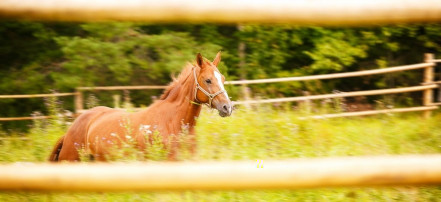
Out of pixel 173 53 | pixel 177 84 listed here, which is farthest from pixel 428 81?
pixel 177 84

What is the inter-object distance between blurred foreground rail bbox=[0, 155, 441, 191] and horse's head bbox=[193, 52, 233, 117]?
369cm

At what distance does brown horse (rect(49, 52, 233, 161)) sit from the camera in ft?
14.4

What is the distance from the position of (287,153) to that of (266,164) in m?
3.53

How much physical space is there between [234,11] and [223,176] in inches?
15.5

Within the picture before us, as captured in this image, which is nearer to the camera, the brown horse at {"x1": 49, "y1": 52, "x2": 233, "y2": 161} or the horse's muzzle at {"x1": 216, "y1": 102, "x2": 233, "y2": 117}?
the brown horse at {"x1": 49, "y1": 52, "x2": 233, "y2": 161}

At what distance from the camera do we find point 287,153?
4.55 meters

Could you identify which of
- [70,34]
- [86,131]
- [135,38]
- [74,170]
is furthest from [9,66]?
[74,170]

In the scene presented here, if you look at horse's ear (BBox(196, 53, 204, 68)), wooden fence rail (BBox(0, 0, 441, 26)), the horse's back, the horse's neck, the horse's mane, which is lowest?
the horse's back

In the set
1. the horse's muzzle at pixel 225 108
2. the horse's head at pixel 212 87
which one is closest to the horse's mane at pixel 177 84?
the horse's head at pixel 212 87

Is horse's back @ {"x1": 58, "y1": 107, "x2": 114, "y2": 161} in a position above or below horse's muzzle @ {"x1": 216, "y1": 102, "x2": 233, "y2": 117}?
below

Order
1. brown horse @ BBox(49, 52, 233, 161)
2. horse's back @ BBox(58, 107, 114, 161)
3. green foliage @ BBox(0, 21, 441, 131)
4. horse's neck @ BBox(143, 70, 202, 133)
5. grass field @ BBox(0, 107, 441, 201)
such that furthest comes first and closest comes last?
green foliage @ BBox(0, 21, 441, 131), horse's back @ BBox(58, 107, 114, 161), horse's neck @ BBox(143, 70, 202, 133), brown horse @ BBox(49, 52, 233, 161), grass field @ BBox(0, 107, 441, 201)

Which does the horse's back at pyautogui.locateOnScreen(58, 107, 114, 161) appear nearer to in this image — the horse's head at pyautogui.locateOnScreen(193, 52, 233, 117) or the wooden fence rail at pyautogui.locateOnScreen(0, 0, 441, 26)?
the horse's head at pyautogui.locateOnScreen(193, 52, 233, 117)

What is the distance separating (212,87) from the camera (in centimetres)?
482

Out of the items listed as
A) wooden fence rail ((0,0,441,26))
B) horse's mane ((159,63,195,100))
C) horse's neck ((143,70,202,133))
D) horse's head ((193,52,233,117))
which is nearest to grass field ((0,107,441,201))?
horse's neck ((143,70,202,133))
